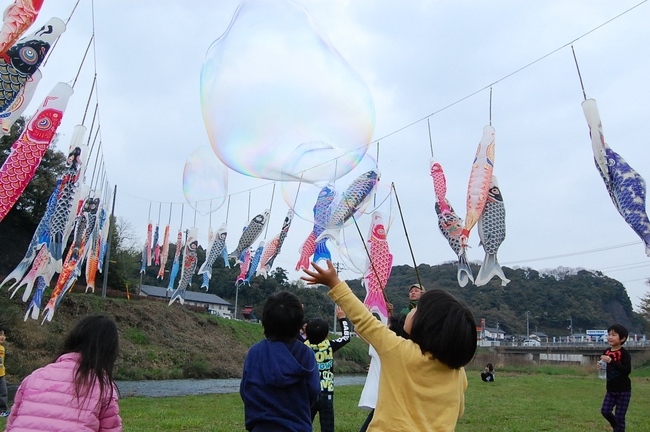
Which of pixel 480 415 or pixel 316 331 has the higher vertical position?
pixel 316 331

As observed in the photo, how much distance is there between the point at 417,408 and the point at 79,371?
156cm

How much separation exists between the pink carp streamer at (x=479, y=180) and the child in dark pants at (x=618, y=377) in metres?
2.69

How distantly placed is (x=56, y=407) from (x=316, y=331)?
2.94m

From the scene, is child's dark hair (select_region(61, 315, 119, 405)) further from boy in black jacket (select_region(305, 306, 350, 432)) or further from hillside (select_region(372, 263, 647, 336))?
hillside (select_region(372, 263, 647, 336))

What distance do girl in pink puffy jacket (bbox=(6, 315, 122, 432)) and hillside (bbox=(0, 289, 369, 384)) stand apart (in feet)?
54.9

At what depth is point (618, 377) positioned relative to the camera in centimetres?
604

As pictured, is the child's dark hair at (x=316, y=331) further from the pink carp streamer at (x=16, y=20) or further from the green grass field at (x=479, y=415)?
the pink carp streamer at (x=16, y=20)

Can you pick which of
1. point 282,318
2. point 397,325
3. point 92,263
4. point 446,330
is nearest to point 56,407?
point 282,318

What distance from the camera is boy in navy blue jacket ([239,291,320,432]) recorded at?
290cm

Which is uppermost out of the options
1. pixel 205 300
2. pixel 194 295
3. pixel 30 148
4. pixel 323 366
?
pixel 194 295

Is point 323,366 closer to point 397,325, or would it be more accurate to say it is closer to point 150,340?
point 397,325

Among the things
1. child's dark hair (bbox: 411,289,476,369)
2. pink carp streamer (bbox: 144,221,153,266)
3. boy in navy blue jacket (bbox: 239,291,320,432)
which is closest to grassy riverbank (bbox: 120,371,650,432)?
boy in navy blue jacket (bbox: 239,291,320,432)

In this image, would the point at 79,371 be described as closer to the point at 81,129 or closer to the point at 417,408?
the point at 417,408

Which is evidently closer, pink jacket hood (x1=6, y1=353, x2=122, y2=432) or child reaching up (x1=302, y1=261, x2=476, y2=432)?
child reaching up (x1=302, y1=261, x2=476, y2=432)
